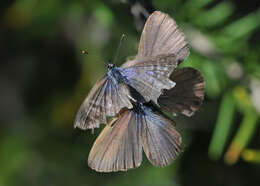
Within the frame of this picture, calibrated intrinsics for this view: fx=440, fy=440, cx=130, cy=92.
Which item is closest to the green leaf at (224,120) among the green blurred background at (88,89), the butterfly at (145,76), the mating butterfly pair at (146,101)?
the green blurred background at (88,89)

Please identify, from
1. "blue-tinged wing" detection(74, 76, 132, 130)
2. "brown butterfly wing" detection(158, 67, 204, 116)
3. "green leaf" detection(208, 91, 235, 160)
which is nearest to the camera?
"blue-tinged wing" detection(74, 76, 132, 130)

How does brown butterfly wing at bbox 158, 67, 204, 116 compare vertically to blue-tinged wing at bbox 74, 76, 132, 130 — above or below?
below

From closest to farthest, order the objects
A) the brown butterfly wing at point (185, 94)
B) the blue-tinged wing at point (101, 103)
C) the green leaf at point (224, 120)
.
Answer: the blue-tinged wing at point (101, 103), the brown butterfly wing at point (185, 94), the green leaf at point (224, 120)

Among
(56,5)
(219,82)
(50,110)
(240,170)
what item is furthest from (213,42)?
(50,110)

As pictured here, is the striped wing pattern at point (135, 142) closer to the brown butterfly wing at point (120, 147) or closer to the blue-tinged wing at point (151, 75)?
the brown butterfly wing at point (120, 147)

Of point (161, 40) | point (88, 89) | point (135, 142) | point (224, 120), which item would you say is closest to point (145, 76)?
point (161, 40)

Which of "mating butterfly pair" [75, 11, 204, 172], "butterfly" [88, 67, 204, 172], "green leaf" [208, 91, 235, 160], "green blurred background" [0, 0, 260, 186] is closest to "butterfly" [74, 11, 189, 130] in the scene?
"mating butterfly pair" [75, 11, 204, 172]

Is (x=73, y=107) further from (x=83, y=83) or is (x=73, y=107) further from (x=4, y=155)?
(x=4, y=155)

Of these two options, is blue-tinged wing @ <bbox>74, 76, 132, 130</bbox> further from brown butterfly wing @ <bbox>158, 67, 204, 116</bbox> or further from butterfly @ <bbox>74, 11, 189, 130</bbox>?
brown butterfly wing @ <bbox>158, 67, 204, 116</bbox>
